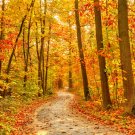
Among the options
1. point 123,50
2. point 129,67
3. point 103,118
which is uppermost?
point 123,50

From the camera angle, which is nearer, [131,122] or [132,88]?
[131,122]

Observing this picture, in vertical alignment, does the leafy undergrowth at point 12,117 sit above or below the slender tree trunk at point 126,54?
below

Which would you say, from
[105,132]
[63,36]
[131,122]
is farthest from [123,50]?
[63,36]

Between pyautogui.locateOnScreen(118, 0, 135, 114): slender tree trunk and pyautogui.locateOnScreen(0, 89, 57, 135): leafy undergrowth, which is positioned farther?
pyautogui.locateOnScreen(118, 0, 135, 114): slender tree trunk

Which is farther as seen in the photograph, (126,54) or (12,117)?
(12,117)

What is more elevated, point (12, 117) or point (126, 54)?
point (126, 54)

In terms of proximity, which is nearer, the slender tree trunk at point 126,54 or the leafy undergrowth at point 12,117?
the leafy undergrowth at point 12,117

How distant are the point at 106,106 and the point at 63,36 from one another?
10931mm

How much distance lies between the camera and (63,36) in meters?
17.7

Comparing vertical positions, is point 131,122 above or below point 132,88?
below

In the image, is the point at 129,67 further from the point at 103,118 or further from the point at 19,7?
the point at 19,7

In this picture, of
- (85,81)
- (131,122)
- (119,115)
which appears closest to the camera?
(131,122)

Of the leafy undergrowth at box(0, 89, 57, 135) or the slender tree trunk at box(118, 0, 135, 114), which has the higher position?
the slender tree trunk at box(118, 0, 135, 114)

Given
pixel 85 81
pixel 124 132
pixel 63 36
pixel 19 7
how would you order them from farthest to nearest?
pixel 63 36
pixel 85 81
pixel 19 7
pixel 124 132
